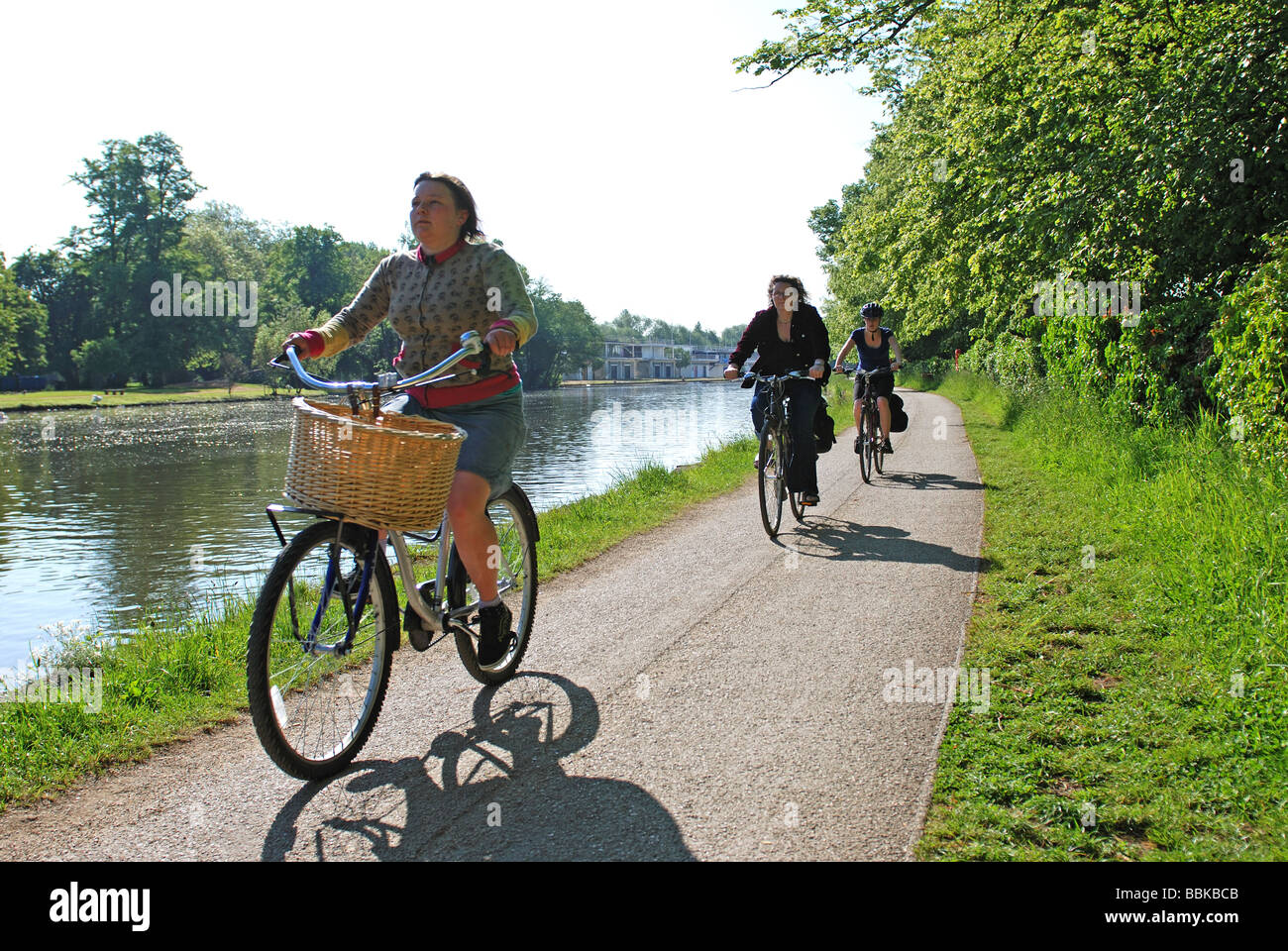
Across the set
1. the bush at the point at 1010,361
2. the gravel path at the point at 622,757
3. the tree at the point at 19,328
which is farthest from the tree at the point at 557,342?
the gravel path at the point at 622,757

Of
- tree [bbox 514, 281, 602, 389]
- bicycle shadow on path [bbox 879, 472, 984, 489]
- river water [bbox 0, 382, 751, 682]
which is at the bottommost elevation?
river water [bbox 0, 382, 751, 682]

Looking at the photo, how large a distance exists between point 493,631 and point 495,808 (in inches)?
43.6

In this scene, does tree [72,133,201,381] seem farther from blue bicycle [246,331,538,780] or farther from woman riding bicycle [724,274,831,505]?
blue bicycle [246,331,538,780]

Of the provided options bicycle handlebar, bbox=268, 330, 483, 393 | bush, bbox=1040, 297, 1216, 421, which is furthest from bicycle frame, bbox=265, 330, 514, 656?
bush, bbox=1040, 297, 1216, 421

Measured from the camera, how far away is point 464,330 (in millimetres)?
3934

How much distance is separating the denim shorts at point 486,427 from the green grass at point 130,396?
55576 mm

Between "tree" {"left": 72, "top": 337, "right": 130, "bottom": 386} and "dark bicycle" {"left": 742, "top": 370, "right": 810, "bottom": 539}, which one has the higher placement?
"tree" {"left": 72, "top": 337, "right": 130, "bottom": 386}

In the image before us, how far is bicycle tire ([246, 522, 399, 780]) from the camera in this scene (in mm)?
3068

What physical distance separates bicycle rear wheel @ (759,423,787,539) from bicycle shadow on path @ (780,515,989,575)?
0.96 ft

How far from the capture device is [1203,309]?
8.66 metres

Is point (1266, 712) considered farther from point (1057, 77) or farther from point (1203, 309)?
point (1057, 77)

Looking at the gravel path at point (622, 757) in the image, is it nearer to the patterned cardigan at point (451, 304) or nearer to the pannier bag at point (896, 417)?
the patterned cardigan at point (451, 304)

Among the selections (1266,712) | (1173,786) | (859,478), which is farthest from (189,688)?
(859,478)
